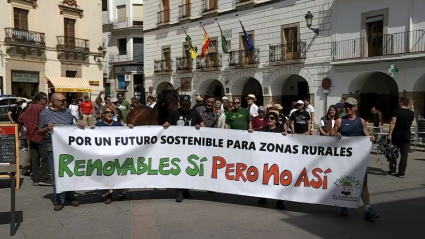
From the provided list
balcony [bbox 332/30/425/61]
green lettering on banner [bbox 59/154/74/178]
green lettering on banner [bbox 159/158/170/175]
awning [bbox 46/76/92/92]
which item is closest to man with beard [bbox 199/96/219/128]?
green lettering on banner [bbox 159/158/170/175]

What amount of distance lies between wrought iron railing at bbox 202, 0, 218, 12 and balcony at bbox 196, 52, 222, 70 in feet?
9.86

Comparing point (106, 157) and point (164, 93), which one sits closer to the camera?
point (106, 157)

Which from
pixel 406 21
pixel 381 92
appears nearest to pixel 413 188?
pixel 406 21

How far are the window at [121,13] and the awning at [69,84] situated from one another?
1246 cm

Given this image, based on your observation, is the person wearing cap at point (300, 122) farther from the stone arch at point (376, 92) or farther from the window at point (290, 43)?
the window at point (290, 43)

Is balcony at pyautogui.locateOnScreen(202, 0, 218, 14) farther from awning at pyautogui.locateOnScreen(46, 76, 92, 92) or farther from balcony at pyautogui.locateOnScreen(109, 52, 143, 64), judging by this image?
balcony at pyautogui.locateOnScreen(109, 52, 143, 64)

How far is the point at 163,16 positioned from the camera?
32312 millimetres

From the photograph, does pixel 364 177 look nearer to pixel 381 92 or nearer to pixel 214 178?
pixel 214 178

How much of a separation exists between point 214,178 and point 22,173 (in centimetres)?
559

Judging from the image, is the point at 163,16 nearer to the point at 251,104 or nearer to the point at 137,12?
the point at 137,12

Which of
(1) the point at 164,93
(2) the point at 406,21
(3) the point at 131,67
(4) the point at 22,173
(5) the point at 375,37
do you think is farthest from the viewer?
(3) the point at 131,67

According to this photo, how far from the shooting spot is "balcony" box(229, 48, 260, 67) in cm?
2550

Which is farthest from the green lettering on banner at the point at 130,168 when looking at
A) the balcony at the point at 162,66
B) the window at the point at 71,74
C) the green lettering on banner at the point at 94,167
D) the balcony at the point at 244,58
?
the window at the point at 71,74

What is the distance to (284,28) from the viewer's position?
77.9 feet
